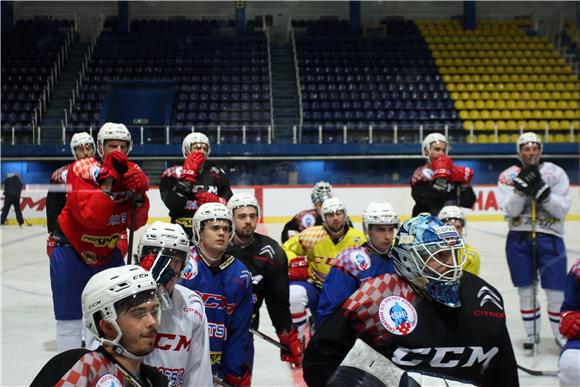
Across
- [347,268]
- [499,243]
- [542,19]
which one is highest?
[542,19]

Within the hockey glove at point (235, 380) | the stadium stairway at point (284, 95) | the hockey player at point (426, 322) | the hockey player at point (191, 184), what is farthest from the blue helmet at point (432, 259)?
the stadium stairway at point (284, 95)

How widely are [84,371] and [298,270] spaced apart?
3464 mm

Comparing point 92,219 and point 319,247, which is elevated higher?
point 92,219

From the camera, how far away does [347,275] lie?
385cm

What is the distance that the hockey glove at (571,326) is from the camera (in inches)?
122

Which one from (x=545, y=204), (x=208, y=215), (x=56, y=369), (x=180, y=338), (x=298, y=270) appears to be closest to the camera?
(x=56, y=369)

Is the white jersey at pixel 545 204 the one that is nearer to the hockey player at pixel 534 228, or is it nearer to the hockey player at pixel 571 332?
the hockey player at pixel 534 228

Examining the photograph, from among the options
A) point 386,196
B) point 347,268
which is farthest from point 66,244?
point 386,196

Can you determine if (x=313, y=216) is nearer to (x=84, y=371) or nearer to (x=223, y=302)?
(x=223, y=302)

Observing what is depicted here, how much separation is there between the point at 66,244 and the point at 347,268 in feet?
4.40

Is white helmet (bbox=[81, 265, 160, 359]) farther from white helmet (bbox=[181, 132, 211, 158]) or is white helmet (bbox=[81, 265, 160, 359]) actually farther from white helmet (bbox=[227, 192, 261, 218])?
white helmet (bbox=[181, 132, 211, 158])

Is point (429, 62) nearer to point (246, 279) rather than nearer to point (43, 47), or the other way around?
point (43, 47)

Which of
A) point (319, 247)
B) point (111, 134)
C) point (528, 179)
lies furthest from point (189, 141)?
point (528, 179)

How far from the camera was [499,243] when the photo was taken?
1145 cm
